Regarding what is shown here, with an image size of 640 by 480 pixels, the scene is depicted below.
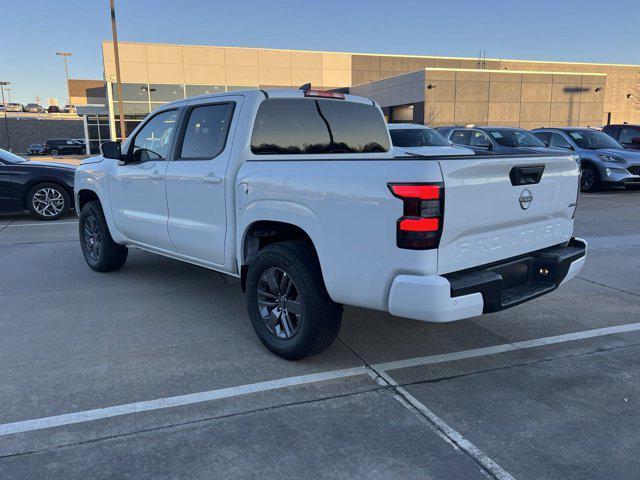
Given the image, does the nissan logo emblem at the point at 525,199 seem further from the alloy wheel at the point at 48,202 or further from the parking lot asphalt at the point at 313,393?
the alloy wheel at the point at 48,202

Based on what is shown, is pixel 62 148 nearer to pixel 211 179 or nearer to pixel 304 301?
pixel 211 179

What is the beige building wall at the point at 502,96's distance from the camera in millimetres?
30672

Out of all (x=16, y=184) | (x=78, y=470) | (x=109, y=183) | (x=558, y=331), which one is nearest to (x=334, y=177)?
(x=78, y=470)

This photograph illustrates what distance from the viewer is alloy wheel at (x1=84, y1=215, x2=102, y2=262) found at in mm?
6314

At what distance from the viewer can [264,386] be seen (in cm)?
346

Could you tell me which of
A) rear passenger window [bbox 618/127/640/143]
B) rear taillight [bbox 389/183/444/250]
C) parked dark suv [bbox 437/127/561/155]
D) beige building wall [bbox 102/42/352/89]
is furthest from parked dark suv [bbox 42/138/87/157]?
rear taillight [bbox 389/183/444/250]

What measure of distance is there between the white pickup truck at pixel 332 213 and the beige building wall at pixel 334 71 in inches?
1100

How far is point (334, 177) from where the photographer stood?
3.30 metres

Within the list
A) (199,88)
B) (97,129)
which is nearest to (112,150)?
(199,88)

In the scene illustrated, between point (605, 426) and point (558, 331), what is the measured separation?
1.57 metres

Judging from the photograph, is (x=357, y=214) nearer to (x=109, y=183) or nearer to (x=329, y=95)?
(x=329, y=95)

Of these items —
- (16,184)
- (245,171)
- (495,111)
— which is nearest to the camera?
(245,171)

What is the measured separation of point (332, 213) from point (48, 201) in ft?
29.1

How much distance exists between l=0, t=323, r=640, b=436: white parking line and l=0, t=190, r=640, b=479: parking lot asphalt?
0.01 metres
